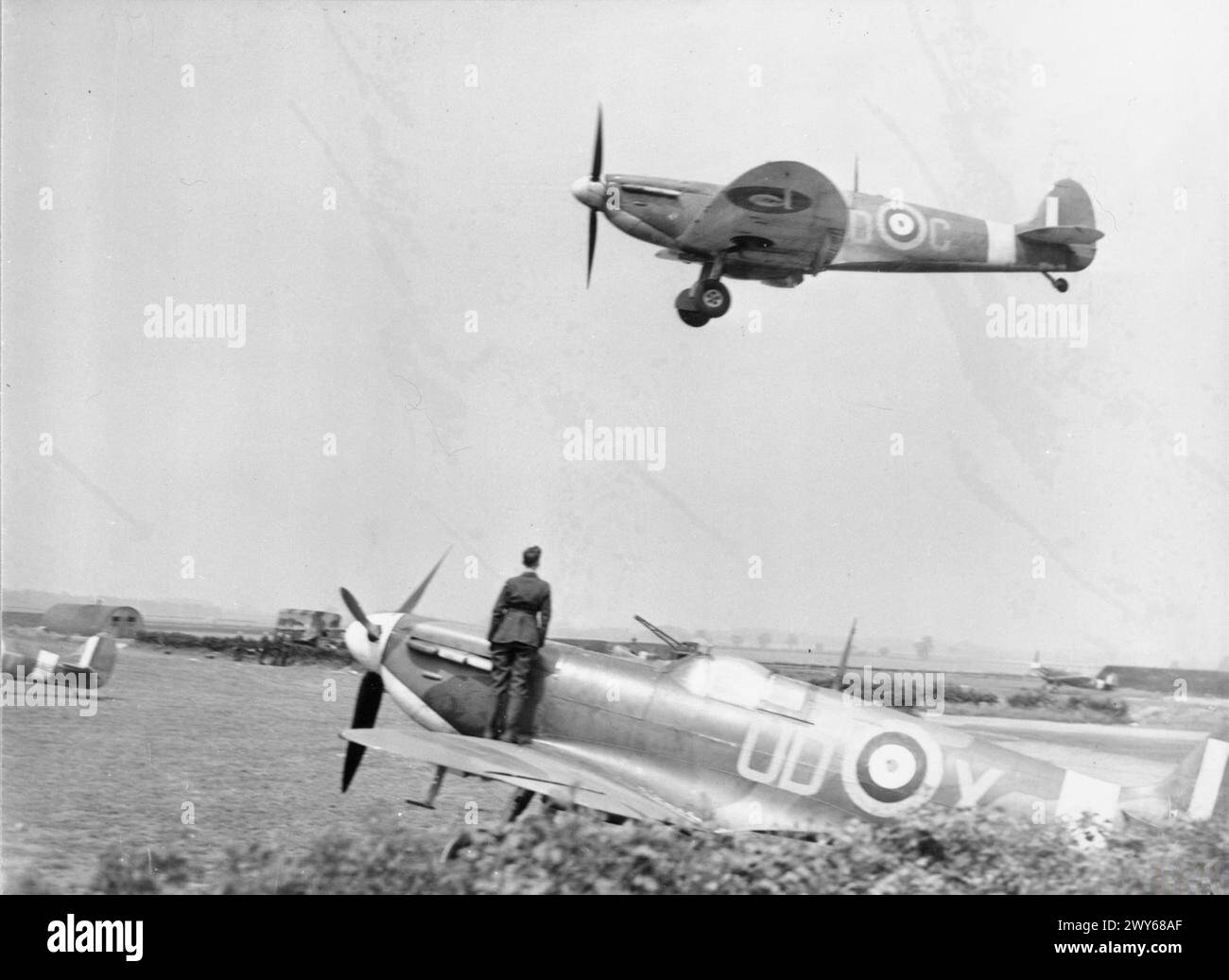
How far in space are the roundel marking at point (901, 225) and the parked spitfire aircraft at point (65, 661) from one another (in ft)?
31.9

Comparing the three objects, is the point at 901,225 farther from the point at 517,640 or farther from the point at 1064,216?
the point at 517,640

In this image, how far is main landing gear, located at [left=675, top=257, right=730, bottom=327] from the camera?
376 inches

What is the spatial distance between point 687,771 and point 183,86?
20.5ft

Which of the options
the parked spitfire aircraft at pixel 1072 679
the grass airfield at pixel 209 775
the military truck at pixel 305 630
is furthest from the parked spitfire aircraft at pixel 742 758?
the parked spitfire aircraft at pixel 1072 679

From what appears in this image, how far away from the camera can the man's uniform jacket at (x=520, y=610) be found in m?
7.05

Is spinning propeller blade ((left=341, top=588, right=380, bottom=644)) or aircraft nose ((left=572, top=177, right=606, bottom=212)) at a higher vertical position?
aircraft nose ((left=572, top=177, right=606, bottom=212))

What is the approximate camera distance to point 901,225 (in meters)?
9.57

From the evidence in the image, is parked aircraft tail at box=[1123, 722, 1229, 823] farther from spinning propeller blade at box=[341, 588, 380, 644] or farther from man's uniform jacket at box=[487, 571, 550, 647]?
spinning propeller blade at box=[341, 588, 380, 644]

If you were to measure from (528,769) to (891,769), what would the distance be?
2.04 m

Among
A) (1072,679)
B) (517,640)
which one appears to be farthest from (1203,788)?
(1072,679)

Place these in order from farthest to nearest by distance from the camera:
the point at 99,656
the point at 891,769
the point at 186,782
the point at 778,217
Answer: the point at 99,656 → the point at 778,217 → the point at 186,782 → the point at 891,769

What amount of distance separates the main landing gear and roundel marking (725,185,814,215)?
2.05ft

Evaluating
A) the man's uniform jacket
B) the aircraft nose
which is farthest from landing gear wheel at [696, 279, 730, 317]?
the man's uniform jacket

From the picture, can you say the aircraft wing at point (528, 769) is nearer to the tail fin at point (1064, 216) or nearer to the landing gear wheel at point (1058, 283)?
the landing gear wheel at point (1058, 283)
